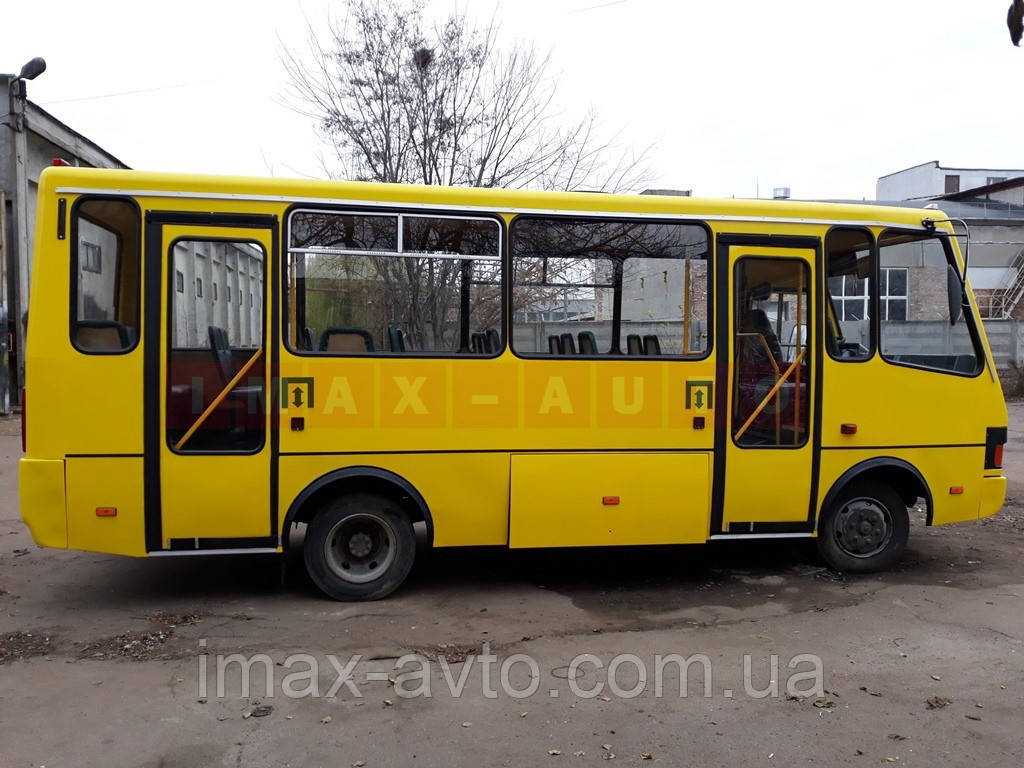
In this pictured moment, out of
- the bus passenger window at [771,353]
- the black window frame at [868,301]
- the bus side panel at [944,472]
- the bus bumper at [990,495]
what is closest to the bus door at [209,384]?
the bus passenger window at [771,353]

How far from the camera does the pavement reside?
13.1ft

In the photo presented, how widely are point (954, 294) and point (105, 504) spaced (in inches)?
243

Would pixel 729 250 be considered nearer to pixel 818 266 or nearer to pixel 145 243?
pixel 818 266

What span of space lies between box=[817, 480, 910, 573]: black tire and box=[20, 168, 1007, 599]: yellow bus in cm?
2

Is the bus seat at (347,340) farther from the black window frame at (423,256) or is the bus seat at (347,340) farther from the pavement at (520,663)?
the pavement at (520,663)

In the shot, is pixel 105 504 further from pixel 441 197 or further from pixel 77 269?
pixel 441 197

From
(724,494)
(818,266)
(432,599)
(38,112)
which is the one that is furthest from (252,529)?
(38,112)

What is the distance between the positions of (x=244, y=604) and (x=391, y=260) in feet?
8.55

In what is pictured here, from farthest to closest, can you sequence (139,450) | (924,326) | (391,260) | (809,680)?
1. (924,326)
2. (391,260)
3. (139,450)
4. (809,680)

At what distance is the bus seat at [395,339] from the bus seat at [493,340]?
0.59 meters

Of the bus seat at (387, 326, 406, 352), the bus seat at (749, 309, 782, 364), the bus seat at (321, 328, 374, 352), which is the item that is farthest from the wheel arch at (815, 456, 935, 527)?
the bus seat at (321, 328, 374, 352)

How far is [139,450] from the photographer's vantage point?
5609 mm

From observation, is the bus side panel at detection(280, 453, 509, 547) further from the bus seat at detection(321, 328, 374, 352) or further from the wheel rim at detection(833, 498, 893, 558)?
the wheel rim at detection(833, 498, 893, 558)

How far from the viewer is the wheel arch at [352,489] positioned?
19.1ft
